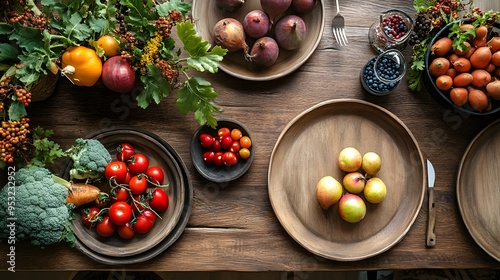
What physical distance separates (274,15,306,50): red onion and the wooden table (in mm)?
100

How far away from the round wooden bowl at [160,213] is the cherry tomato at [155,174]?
38 millimetres

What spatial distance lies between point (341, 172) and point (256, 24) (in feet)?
1.88

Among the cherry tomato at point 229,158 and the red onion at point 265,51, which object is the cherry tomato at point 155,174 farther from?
the red onion at point 265,51

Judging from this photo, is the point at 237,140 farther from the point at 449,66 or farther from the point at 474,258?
the point at 474,258

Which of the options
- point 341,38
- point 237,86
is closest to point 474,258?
point 341,38

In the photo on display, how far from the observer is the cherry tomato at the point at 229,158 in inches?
56.0

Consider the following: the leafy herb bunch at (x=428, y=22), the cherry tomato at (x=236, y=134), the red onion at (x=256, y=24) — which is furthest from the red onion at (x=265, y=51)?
the leafy herb bunch at (x=428, y=22)

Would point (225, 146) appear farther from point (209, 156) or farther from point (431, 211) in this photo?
point (431, 211)

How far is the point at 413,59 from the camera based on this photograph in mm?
1510

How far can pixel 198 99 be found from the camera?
1.39 meters

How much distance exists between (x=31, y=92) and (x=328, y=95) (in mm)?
952

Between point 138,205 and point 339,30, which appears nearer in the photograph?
point 138,205

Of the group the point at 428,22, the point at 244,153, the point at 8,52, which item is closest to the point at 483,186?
the point at 428,22

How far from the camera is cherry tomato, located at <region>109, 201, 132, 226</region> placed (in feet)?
4.49
